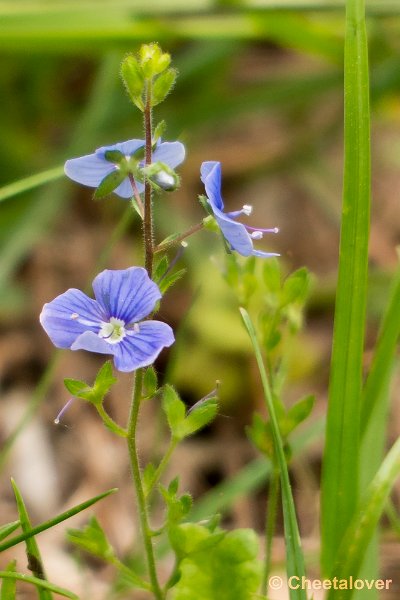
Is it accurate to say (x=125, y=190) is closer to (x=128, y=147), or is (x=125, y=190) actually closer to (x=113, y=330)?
(x=128, y=147)

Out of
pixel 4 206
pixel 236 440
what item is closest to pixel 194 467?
pixel 236 440

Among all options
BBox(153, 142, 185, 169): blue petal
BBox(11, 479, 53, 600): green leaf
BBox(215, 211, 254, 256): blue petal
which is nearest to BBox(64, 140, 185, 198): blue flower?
BBox(153, 142, 185, 169): blue petal

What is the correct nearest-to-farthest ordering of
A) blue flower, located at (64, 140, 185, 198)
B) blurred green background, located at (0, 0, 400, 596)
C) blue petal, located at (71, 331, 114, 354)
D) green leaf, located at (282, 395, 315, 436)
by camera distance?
blue petal, located at (71, 331, 114, 354) < blue flower, located at (64, 140, 185, 198) < green leaf, located at (282, 395, 315, 436) < blurred green background, located at (0, 0, 400, 596)

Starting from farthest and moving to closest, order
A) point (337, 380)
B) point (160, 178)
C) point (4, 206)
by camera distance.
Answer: point (4, 206)
point (337, 380)
point (160, 178)

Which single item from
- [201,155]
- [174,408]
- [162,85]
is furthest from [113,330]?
[201,155]

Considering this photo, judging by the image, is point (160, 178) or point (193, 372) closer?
point (160, 178)

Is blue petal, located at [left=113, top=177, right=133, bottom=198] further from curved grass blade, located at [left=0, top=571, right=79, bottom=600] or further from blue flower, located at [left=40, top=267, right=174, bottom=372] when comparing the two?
curved grass blade, located at [left=0, top=571, right=79, bottom=600]

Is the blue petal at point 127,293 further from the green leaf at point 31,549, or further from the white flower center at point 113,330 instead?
the green leaf at point 31,549

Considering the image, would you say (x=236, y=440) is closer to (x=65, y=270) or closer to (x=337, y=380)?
(x=65, y=270)
